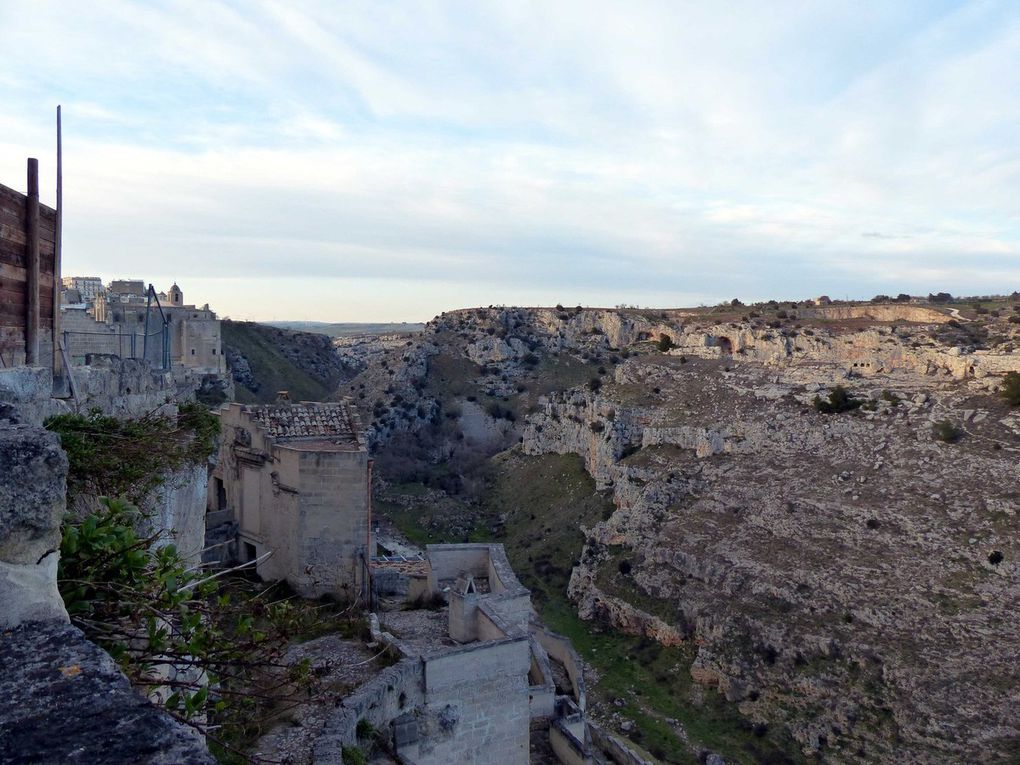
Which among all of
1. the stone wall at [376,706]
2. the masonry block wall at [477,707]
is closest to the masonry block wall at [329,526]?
the stone wall at [376,706]

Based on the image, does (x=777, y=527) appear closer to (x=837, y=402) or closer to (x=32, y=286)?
(x=837, y=402)

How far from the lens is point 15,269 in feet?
17.4

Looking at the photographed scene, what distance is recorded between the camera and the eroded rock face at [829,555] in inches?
688

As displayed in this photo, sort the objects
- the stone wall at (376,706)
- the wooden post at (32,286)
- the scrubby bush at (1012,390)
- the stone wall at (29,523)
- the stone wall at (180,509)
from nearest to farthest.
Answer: the stone wall at (29,523), the wooden post at (32,286), the stone wall at (180,509), the stone wall at (376,706), the scrubby bush at (1012,390)

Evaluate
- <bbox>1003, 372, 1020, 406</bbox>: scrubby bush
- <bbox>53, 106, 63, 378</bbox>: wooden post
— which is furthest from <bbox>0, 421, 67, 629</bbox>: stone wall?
<bbox>1003, 372, 1020, 406</bbox>: scrubby bush

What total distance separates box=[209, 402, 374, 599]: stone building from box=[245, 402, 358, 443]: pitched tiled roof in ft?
0.21

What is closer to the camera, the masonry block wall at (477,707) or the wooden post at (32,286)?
the wooden post at (32,286)

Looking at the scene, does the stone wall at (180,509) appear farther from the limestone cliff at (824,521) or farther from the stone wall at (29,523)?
the limestone cliff at (824,521)

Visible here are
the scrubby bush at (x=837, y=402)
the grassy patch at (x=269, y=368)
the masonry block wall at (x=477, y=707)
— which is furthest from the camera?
the grassy patch at (x=269, y=368)

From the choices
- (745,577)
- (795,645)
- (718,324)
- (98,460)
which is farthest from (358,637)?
(718,324)

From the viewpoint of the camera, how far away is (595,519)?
98.7 ft

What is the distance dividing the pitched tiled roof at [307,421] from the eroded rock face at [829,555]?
12.8 meters

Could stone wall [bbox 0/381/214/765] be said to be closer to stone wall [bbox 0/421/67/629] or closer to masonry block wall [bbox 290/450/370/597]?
stone wall [bbox 0/421/67/629]

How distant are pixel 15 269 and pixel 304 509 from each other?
672cm
